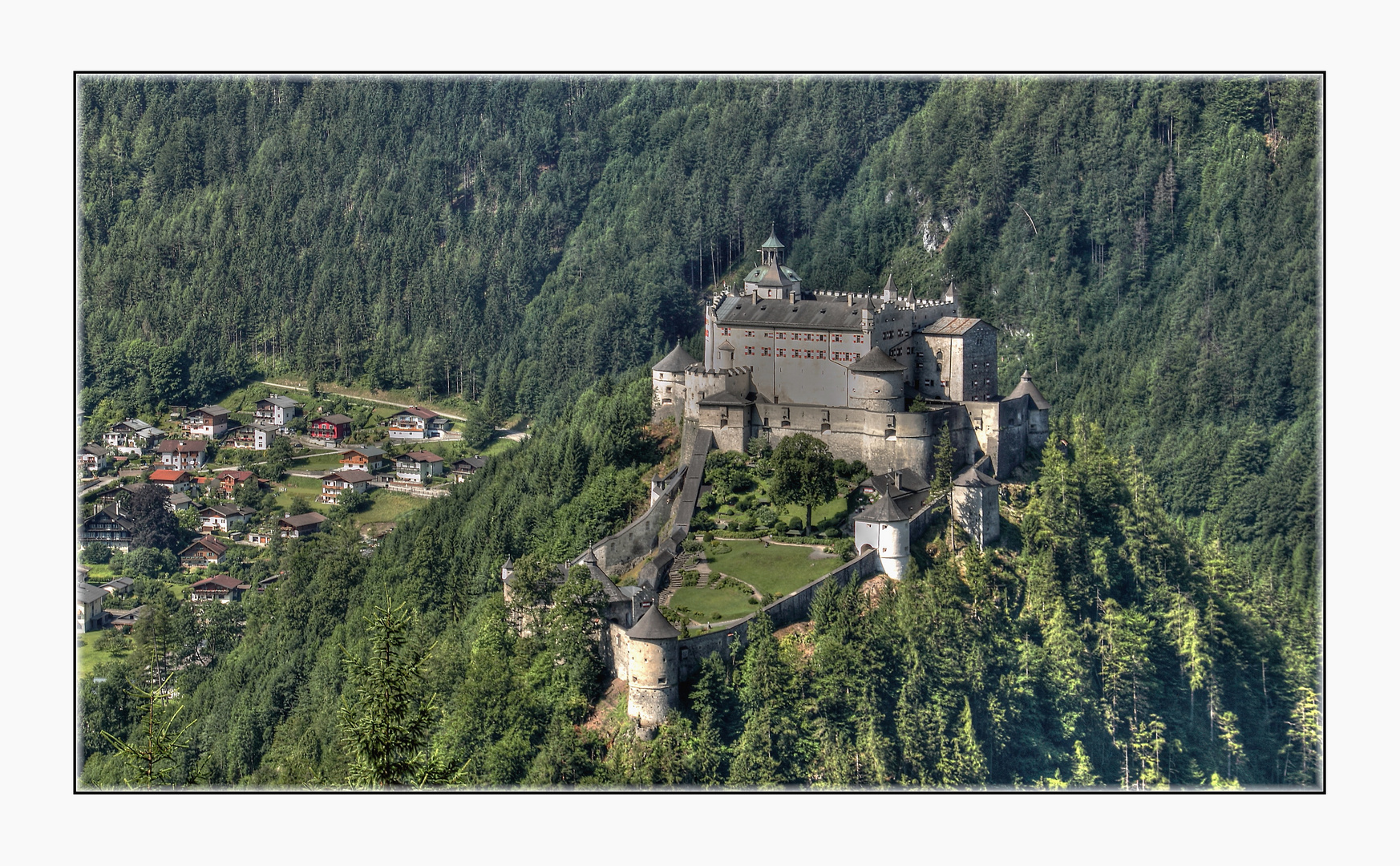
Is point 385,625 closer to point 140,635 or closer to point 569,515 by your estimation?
point 569,515

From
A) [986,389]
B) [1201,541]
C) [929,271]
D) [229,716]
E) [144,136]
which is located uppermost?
[144,136]

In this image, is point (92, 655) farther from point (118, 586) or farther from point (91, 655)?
point (118, 586)

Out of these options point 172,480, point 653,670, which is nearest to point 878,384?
point 653,670

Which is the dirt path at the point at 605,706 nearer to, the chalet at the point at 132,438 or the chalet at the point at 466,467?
the chalet at the point at 466,467

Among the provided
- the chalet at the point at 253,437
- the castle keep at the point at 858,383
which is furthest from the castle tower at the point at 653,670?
the chalet at the point at 253,437

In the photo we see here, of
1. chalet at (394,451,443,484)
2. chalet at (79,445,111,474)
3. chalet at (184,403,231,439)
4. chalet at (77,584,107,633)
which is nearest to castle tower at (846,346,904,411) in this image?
chalet at (77,584,107,633)

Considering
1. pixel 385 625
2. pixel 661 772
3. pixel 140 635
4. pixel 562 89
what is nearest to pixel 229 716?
pixel 140 635
